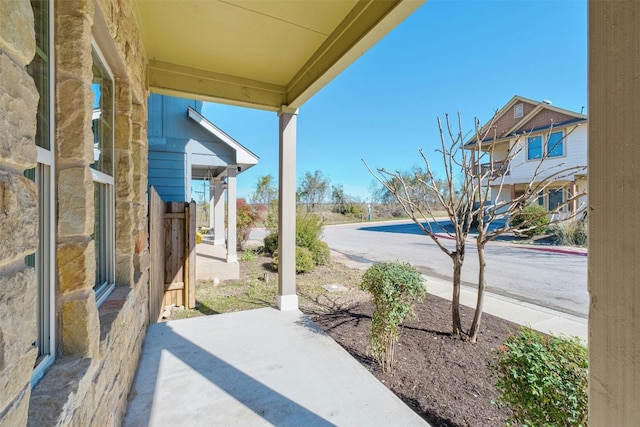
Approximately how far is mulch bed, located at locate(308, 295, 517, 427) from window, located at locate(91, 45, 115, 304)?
7.72 feet

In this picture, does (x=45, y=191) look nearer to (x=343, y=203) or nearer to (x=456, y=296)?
(x=456, y=296)

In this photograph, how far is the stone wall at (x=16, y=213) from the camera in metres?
0.60

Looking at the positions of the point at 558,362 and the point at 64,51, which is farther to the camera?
the point at 558,362

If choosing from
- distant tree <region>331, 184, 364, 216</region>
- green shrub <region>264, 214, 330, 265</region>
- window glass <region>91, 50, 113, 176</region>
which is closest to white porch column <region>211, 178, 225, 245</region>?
green shrub <region>264, 214, 330, 265</region>

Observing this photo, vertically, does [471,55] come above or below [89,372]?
above

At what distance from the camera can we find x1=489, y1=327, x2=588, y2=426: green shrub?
158 centimetres

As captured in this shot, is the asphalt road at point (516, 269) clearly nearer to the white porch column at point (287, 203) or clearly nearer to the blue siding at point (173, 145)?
the white porch column at point (287, 203)

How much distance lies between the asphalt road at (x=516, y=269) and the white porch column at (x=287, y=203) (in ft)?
13.7

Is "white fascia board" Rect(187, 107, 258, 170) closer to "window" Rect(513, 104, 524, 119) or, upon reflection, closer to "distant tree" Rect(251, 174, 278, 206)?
"distant tree" Rect(251, 174, 278, 206)

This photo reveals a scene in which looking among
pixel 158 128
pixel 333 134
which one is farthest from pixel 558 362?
pixel 333 134

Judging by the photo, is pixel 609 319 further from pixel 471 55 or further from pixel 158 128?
pixel 471 55

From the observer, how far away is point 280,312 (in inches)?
155

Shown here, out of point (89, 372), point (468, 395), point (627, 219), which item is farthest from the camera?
point (468, 395)

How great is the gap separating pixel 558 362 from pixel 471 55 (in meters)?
11.1
